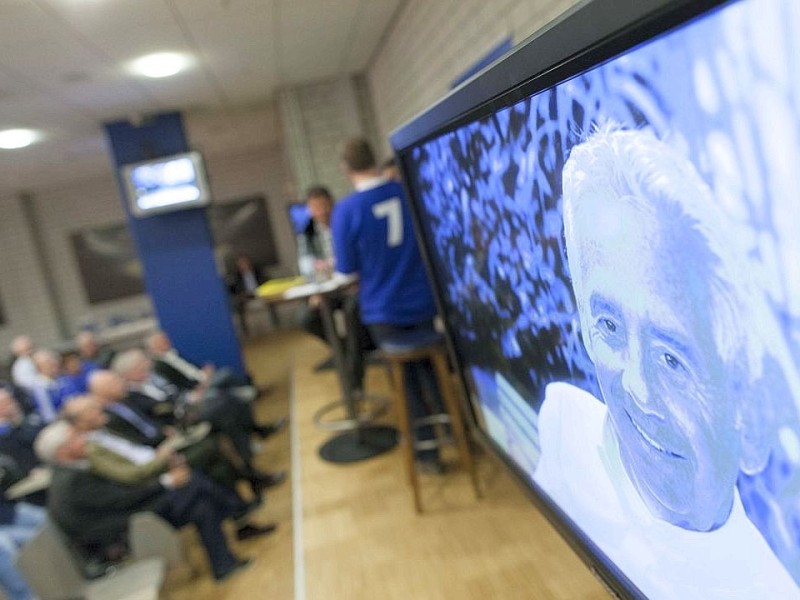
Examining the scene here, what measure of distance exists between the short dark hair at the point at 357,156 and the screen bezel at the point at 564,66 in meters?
1.77

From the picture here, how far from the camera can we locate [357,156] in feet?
10.4

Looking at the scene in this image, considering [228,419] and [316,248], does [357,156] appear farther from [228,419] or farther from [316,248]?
[316,248]

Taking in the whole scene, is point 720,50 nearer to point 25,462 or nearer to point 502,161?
point 502,161

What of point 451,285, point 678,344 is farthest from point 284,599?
point 678,344

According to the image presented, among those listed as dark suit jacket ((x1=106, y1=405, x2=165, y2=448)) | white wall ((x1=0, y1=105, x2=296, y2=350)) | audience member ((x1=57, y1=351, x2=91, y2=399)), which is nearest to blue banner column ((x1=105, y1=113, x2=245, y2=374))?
audience member ((x1=57, y1=351, x2=91, y2=399))

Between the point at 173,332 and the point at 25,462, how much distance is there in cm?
264

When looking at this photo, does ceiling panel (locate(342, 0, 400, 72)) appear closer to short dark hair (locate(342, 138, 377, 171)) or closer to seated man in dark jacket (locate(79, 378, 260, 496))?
short dark hair (locate(342, 138, 377, 171))

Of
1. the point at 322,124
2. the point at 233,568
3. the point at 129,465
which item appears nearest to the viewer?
the point at 233,568

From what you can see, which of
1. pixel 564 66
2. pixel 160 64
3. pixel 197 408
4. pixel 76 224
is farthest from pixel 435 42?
pixel 76 224

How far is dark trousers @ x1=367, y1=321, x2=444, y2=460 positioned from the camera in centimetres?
327

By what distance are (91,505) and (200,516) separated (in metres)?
0.52

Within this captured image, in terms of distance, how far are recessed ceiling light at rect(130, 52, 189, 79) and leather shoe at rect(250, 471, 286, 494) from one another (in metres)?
2.82

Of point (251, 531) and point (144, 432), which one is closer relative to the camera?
point (251, 531)

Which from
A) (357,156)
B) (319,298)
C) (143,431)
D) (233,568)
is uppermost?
(357,156)
